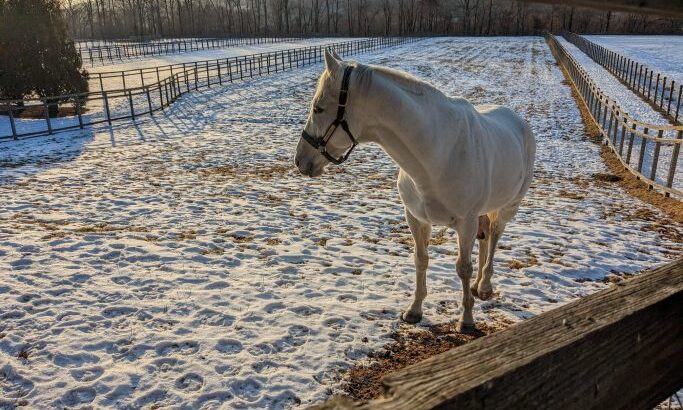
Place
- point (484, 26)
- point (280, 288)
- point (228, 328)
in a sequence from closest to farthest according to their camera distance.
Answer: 1. point (228, 328)
2. point (280, 288)
3. point (484, 26)

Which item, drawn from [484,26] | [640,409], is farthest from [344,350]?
[484,26]

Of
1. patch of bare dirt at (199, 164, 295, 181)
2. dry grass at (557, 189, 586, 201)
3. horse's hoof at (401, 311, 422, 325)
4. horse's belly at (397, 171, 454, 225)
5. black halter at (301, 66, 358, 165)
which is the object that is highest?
black halter at (301, 66, 358, 165)

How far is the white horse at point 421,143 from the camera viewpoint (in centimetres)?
309

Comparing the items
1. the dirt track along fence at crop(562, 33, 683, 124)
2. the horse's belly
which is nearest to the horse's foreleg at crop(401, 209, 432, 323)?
the horse's belly

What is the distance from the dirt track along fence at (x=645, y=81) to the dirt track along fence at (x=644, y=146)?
2764 mm

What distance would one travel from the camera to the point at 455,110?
3.51 m

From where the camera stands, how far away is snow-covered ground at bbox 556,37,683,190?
10.6 m

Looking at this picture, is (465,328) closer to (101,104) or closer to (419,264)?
(419,264)

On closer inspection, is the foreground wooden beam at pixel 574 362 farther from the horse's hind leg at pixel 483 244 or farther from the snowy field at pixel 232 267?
the horse's hind leg at pixel 483 244

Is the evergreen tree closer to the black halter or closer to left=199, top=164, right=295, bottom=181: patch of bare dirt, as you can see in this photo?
left=199, top=164, right=295, bottom=181: patch of bare dirt

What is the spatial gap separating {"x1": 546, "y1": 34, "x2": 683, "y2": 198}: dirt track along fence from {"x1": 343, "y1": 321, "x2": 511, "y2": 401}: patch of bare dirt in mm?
6508

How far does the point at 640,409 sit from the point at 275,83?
27.2 meters

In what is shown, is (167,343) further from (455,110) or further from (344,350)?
(455,110)

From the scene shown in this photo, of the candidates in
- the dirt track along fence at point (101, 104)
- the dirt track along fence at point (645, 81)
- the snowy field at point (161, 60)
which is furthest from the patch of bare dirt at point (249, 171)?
the snowy field at point (161, 60)
